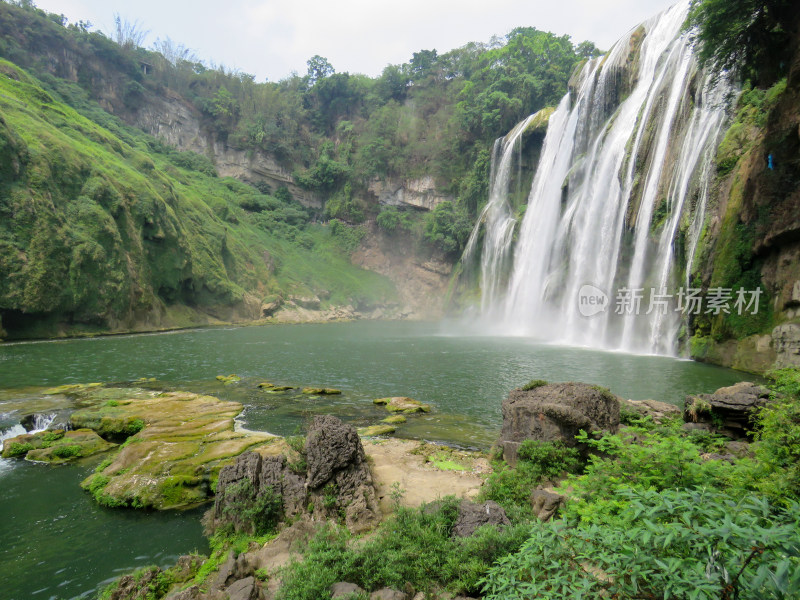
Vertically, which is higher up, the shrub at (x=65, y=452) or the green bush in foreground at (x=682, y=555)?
the green bush in foreground at (x=682, y=555)

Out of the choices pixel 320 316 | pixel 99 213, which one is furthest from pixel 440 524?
pixel 320 316

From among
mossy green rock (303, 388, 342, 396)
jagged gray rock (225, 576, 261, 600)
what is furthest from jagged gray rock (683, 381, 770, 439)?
mossy green rock (303, 388, 342, 396)

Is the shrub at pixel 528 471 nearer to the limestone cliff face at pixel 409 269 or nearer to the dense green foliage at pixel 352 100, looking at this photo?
the dense green foliage at pixel 352 100

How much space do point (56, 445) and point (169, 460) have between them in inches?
121

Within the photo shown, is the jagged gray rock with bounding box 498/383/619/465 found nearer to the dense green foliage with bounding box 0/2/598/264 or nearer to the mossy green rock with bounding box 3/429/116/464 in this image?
the mossy green rock with bounding box 3/429/116/464

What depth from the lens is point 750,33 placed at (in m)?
13.8

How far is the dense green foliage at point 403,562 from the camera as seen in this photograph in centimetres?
387

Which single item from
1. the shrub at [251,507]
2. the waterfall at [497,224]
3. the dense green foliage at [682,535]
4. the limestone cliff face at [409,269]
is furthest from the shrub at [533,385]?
the limestone cliff face at [409,269]

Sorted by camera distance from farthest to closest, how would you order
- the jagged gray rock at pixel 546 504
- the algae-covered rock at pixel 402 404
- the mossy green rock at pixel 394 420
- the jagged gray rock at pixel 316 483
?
the algae-covered rock at pixel 402 404 < the mossy green rock at pixel 394 420 < the jagged gray rock at pixel 316 483 < the jagged gray rock at pixel 546 504

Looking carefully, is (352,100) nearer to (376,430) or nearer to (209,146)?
(209,146)

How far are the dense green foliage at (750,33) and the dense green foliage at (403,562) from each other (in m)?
15.6

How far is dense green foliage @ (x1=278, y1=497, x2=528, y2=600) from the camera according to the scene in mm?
3871
